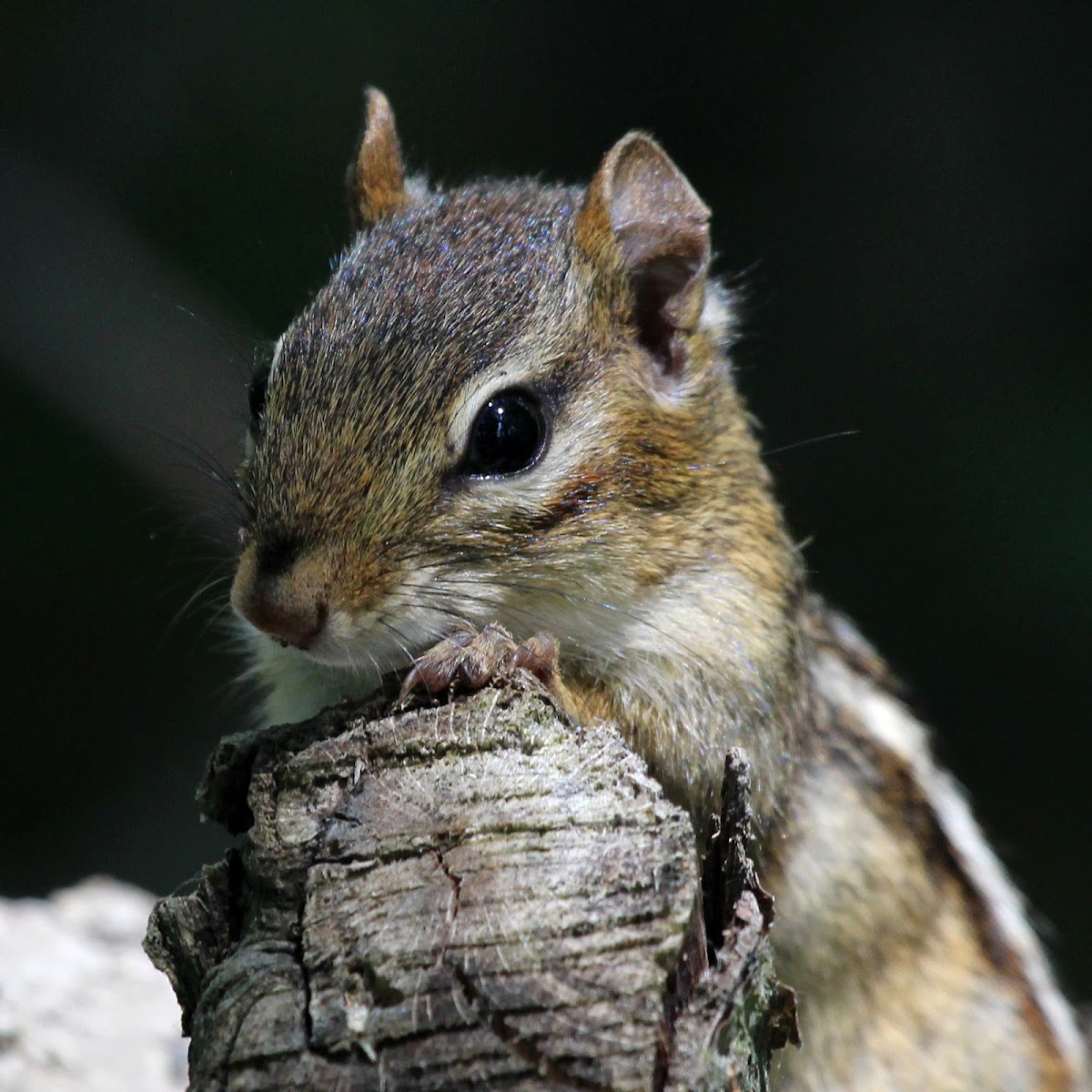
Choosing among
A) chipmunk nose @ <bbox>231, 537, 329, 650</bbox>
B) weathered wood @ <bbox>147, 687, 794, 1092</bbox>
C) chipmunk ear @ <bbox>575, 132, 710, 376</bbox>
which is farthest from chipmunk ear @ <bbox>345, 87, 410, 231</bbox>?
weathered wood @ <bbox>147, 687, 794, 1092</bbox>

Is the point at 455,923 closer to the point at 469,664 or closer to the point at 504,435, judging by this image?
the point at 469,664

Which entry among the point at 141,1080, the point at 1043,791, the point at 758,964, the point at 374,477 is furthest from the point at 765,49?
the point at 758,964

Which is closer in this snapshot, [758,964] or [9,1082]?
[758,964]

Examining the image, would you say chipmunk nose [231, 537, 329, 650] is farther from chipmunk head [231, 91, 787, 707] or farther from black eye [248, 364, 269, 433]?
black eye [248, 364, 269, 433]

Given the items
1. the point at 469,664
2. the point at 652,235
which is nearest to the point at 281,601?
the point at 469,664

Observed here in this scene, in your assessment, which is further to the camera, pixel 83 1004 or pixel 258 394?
pixel 83 1004

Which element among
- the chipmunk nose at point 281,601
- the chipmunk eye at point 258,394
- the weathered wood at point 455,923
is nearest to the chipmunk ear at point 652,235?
the chipmunk eye at point 258,394

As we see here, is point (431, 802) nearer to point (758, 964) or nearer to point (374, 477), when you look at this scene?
point (758, 964)
